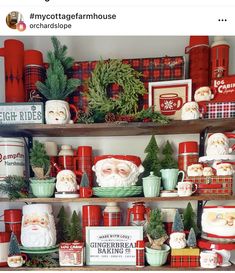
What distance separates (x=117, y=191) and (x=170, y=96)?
36 centimetres

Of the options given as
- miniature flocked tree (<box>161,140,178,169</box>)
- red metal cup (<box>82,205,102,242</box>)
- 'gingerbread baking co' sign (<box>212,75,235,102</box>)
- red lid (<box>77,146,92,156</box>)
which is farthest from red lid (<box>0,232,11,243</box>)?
'gingerbread baking co' sign (<box>212,75,235,102</box>)

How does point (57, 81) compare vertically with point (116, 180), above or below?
above

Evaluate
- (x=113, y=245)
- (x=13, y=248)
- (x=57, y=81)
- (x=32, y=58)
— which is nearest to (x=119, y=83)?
(x=57, y=81)

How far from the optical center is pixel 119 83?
96 cm

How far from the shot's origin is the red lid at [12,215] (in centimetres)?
96

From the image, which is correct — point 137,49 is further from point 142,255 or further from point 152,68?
point 142,255

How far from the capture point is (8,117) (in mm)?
921

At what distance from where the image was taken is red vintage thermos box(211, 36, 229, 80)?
926 millimetres

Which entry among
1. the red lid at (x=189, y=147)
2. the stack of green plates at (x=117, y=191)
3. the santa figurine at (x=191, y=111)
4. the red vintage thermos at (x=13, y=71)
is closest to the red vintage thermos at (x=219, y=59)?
the santa figurine at (x=191, y=111)

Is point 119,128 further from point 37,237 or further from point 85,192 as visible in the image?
point 37,237

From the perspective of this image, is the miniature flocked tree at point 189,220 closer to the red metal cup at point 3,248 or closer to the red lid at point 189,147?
the red lid at point 189,147
